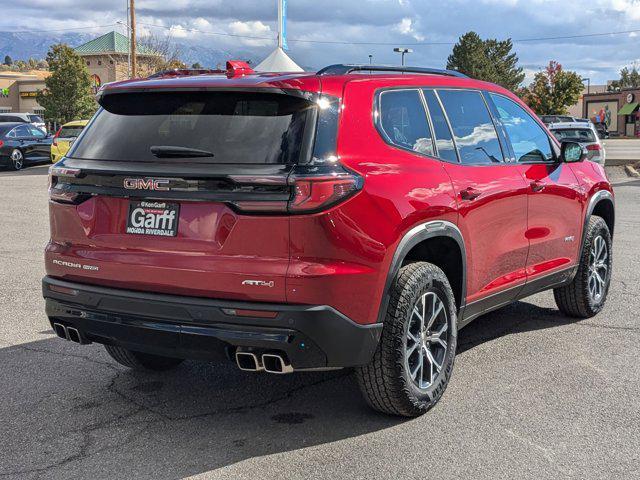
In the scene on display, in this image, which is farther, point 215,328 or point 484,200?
point 484,200

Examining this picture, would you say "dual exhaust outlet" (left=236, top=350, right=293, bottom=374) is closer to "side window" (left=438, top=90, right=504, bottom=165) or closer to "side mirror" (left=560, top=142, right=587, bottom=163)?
"side window" (left=438, top=90, right=504, bottom=165)

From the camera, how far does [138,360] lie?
16.5 ft

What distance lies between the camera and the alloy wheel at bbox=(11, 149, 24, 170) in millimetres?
26594

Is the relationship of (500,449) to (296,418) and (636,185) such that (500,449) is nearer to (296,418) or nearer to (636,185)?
(296,418)

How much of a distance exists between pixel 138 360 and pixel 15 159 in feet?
77.8

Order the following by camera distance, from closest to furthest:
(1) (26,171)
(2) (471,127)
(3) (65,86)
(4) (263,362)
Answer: (4) (263,362) < (2) (471,127) < (1) (26,171) < (3) (65,86)

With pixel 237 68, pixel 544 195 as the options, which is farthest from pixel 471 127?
pixel 237 68

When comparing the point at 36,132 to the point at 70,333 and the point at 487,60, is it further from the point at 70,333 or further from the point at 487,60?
the point at 487,60

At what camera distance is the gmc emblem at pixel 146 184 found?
3.81 meters

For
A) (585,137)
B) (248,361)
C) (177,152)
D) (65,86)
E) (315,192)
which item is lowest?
(248,361)

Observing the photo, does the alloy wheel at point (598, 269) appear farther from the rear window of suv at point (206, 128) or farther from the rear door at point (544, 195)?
the rear window of suv at point (206, 128)

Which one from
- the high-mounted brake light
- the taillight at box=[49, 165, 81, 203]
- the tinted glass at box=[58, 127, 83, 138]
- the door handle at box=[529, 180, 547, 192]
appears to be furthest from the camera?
the tinted glass at box=[58, 127, 83, 138]

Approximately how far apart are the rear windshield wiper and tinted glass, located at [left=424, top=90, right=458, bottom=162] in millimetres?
1470

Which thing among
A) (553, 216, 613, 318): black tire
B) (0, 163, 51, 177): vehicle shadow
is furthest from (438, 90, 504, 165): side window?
(0, 163, 51, 177): vehicle shadow
